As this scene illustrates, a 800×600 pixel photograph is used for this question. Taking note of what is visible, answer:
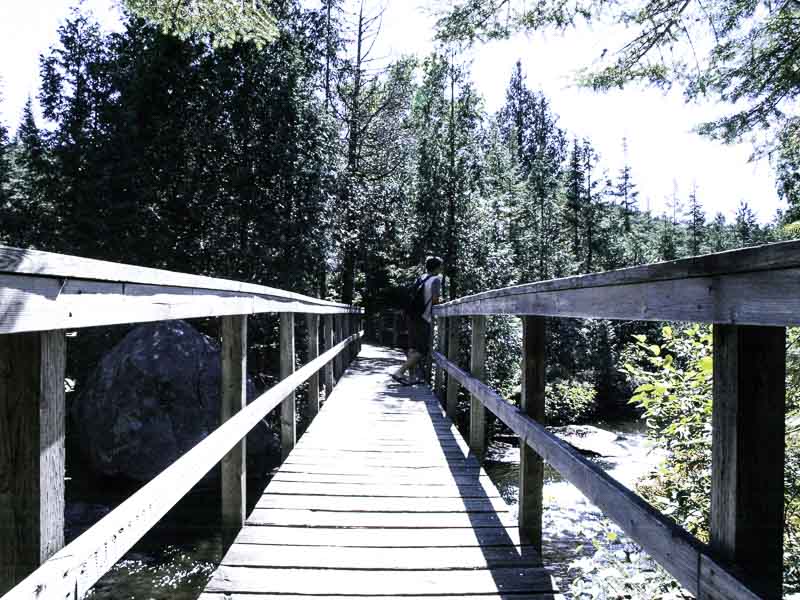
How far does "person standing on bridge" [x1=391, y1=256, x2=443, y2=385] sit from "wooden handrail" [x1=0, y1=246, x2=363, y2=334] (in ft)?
20.3

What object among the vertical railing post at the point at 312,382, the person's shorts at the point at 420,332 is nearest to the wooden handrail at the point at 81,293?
the vertical railing post at the point at 312,382

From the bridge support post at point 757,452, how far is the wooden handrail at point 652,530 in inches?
2.4

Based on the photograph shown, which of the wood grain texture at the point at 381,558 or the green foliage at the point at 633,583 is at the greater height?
the wood grain texture at the point at 381,558

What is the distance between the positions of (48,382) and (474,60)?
19.5ft

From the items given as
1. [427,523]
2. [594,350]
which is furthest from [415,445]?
[594,350]

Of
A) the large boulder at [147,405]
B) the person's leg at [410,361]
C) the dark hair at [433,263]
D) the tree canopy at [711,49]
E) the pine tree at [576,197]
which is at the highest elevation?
the pine tree at [576,197]

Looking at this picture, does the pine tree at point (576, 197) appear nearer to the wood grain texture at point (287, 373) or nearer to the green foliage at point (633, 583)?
the wood grain texture at point (287, 373)

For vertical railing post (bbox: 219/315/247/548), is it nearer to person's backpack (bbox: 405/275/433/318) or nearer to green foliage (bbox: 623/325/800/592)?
green foliage (bbox: 623/325/800/592)

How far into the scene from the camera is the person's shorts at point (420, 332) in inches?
347

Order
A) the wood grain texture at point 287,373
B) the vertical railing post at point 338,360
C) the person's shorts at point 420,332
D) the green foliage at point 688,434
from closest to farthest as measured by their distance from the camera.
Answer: the green foliage at point 688,434
the wood grain texture at point 287,373
the person's shorts at point 420,332
the vertical railing post at point 338,360

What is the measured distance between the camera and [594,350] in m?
30.8

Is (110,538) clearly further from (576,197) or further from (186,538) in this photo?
(576,197)

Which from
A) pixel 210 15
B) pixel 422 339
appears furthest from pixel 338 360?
pixel 210 15

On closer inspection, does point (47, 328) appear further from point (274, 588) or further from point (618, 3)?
point (618, 3)
